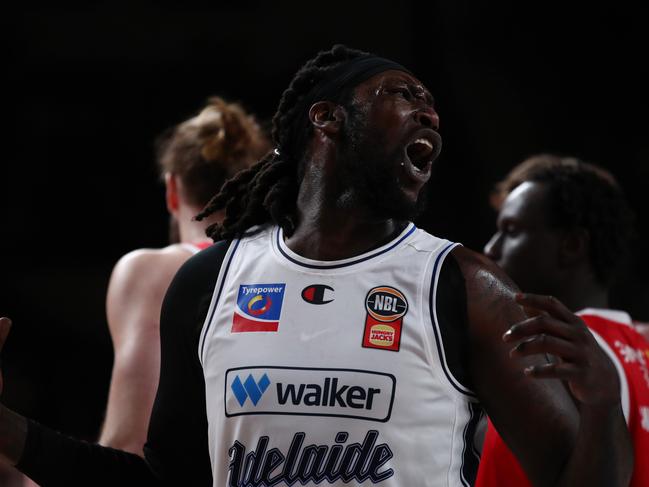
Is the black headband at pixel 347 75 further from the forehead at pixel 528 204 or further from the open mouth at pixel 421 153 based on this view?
the forehead at pixel 528 204

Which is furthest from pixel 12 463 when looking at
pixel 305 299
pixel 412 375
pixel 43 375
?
pixel 43 375

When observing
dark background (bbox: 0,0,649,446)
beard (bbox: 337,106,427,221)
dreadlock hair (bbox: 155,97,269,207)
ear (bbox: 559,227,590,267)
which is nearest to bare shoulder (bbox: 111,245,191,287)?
dreadlock hair (bbox: 155,97,269,207)

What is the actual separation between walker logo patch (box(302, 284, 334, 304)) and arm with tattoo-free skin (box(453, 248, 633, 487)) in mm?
270

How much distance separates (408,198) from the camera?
2045mm

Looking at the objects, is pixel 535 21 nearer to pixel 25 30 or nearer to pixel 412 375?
pixel 25 30

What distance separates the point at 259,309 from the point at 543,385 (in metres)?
0.59

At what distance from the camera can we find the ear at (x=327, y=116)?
2.12 meters

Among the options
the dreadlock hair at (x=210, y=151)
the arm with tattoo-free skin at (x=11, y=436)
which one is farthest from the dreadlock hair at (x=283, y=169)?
the dreadlock hair at (x=210, y=151)

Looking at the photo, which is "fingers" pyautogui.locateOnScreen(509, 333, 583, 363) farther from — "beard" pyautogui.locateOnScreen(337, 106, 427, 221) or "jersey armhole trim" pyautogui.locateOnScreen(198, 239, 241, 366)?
"jersey armhole trim" pyautogui.locateOnScreen(198, 239, 241, 366)

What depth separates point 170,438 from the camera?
2.09 metres

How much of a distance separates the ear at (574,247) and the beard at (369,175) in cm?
153

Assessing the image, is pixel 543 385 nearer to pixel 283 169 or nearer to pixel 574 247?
pixel 283 169

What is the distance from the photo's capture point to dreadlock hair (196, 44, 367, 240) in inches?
87.7

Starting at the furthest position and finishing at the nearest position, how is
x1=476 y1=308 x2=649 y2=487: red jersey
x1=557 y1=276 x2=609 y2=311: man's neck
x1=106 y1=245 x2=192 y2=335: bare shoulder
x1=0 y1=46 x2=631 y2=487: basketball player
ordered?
x1=557 y1=276 x2=609 y2=311: man's neck
x1=106 y1=245 x2=192 y2=335: bare shoulder
x1=476 y1=308 x2=649 y2=487: red jersey
x1=0 y1=46 x2=631 y2=487: basketball player
